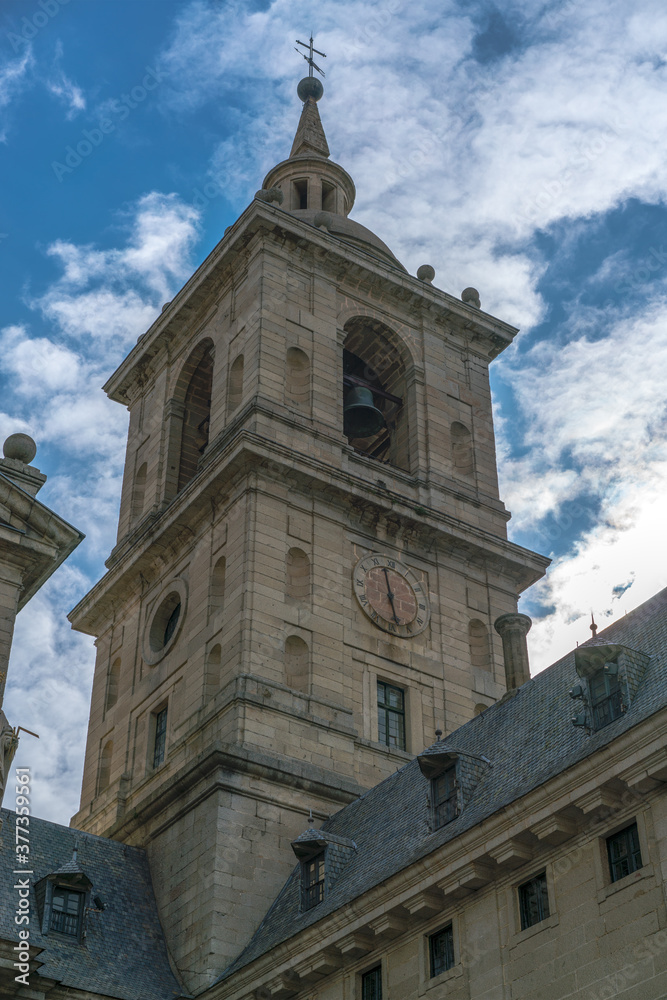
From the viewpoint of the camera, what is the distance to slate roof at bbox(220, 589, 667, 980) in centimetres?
2634

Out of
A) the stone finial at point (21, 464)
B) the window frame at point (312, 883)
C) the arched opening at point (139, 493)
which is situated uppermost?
the arched opening at point (139, 493)

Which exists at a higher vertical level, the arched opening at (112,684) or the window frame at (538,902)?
the arched opening at (112,684)

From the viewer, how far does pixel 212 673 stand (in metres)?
40.8

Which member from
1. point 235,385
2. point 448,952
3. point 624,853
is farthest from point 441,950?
point 235,385

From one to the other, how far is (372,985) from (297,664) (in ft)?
45.8

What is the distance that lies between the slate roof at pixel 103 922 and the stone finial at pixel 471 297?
25.3m

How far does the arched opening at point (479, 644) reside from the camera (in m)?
44.6

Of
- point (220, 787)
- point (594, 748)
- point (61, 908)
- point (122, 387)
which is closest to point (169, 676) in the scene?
point (220, 787)

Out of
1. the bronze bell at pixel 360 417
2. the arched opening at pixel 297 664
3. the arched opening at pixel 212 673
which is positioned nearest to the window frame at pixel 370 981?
the arched opening at pixel 297 664

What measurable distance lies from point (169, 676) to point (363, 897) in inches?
658

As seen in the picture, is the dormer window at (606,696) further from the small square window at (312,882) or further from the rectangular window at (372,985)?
the small square window at (312,882)

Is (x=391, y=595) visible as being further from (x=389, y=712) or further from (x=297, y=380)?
(x=297, y=380)

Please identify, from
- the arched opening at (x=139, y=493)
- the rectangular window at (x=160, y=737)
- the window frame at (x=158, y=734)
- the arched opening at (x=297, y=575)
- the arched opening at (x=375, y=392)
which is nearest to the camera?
the arched opening at (x=297, y=575)

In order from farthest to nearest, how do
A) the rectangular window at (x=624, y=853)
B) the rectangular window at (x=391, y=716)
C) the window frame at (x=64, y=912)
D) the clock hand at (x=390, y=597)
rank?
the clock hand at (x=390, y=597), the rectangular window at (x=391, y=716), the window frame at (x=64, y=912), the rectangular window at (x=624, y=853)
